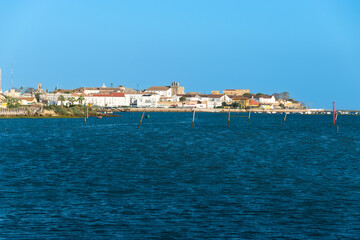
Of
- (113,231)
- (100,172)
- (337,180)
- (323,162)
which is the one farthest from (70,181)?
(323,162)

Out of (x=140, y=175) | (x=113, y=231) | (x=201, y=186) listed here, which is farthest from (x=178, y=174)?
(x=113, y=231)

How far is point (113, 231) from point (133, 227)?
2.91ft

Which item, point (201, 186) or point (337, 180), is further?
point (337, 180)

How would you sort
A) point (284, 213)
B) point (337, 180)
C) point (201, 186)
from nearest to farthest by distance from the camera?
point (284, 213)
point (201, 186)
point (337, 180)

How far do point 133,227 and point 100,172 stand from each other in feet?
52.5

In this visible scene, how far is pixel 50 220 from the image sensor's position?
65.2ft

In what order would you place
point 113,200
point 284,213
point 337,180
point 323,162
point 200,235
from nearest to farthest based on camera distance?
point 200,235
point 284,213
point 113,200
point 337,180
point 323,162

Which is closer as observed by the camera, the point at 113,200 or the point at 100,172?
the point at 113,200

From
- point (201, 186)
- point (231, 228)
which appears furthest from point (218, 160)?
point (231, 228)

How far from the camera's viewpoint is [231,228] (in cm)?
1895

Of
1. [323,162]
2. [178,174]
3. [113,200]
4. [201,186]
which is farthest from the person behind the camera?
[323,162]

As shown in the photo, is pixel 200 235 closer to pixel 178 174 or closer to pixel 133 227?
pixel 133 227

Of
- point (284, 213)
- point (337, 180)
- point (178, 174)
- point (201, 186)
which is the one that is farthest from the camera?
point (178, 174)

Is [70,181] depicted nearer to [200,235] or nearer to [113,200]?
[113,200]
